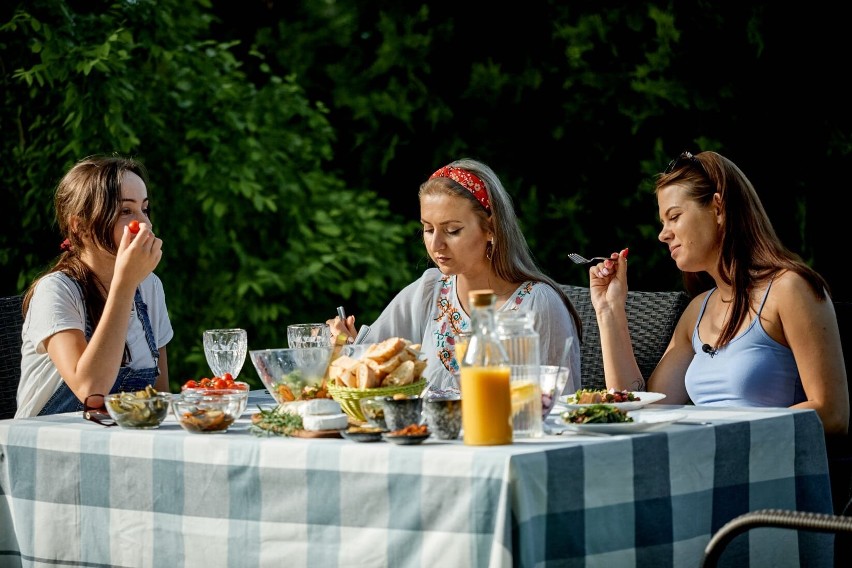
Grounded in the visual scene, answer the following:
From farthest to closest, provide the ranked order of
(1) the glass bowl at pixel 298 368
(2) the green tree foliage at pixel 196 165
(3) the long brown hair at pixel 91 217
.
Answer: (2) the green tree foliage at pixel 196 165 → (3) the long brown hair at pixel 91 217 → (1) the glass bowl at pixel 298 368

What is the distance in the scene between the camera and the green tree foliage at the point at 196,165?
521 cm

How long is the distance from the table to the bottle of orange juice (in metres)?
0.04

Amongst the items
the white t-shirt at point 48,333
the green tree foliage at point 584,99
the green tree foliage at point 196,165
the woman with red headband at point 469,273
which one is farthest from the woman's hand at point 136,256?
the green tree foliage at point 584,99

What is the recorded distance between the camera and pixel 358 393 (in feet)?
7.81

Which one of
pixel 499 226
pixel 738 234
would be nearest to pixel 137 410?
pixel 499 226

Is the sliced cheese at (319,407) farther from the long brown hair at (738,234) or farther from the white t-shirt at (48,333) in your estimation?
the long brown hair at (738,234)

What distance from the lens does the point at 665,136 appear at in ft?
19.5

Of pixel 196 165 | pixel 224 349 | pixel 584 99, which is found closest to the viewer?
pixel 224 349

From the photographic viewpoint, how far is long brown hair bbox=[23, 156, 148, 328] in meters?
3.23

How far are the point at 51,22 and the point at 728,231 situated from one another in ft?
10.9

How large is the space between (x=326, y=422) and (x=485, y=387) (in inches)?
14.8

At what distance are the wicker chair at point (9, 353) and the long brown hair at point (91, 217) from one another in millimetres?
247

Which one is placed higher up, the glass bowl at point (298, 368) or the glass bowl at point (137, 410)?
the glass bowl at point (298, 368)

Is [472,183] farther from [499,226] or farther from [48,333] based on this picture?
[48,333]
